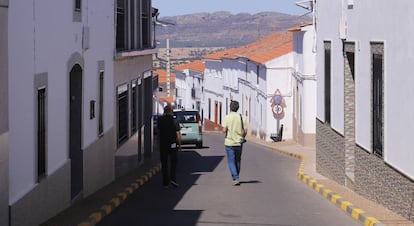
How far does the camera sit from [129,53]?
65.9 feet

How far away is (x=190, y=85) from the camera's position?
8288cm

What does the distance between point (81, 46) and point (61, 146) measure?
2297 mm

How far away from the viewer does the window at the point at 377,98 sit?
43.2 ft

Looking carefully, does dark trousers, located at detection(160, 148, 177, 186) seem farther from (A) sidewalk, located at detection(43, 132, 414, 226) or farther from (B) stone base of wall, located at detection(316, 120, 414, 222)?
(B) stone base of wall, located at detection(316, 120, 414, 222)

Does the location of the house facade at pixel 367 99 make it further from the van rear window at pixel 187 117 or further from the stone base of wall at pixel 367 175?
the van rear window at pixel 187 117

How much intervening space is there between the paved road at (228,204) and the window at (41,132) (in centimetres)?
160

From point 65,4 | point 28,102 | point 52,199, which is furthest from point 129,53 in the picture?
point 28,102

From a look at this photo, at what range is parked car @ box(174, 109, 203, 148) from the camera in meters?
38.1

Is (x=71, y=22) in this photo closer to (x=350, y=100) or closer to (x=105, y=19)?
(x=105, y=19)

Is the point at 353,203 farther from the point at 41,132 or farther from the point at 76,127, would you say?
the point at 41,132

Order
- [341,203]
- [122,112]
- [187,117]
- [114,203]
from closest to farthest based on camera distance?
[341,203] → [114,203] → [122,112] → [187,117]

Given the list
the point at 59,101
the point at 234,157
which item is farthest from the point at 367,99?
the point at 59,101

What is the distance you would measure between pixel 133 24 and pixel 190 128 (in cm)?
1619

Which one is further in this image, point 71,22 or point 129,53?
point 129,53
